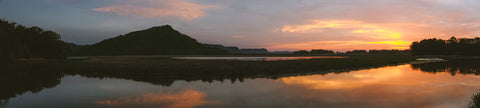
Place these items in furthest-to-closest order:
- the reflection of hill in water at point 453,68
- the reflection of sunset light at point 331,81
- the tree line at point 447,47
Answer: the tree line at point 447,47 < the reflection of hill in water at point 453,68 < the reflection of sunset light at point 331,81

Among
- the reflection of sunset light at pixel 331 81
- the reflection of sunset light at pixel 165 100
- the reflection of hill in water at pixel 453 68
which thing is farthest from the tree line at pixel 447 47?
the reflection of sunset light at pixel 165 100

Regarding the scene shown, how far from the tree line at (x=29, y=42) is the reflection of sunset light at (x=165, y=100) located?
65135mm

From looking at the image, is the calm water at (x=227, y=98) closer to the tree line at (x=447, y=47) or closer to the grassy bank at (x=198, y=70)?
the grassy bank at (x=198, y=70)

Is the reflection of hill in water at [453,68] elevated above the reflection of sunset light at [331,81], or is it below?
below

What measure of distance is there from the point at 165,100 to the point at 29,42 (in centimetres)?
8461

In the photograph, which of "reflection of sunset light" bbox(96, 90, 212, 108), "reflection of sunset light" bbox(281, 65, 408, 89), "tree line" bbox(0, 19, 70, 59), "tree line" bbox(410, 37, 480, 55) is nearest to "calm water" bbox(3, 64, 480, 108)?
"reflection of sunset light" bbox(96, 90, 212, 108)

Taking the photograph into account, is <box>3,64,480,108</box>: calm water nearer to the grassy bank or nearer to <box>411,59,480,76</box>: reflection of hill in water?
the grassy bank

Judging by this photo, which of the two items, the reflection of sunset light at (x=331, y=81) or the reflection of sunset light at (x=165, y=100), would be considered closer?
the reflection of sunset light at (x=165, y=100)

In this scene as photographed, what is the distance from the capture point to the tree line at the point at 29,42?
62.2 metres

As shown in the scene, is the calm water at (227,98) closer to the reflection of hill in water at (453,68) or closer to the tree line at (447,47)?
the reflection of hill in water at (453,68)

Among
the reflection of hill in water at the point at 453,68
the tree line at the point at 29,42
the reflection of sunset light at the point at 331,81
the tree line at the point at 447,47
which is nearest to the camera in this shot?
the reflection of sunset light at the point at 331,81

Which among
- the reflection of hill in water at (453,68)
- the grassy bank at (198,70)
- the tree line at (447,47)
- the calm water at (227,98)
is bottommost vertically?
the reflection of hill in water at (453,68)

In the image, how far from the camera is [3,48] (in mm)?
59969

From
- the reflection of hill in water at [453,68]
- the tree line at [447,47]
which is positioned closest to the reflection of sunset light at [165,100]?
the reflection of hill in water at [453,68]
